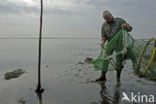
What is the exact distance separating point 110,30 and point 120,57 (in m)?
1.26

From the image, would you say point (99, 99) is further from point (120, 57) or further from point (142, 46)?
point (142, 46)

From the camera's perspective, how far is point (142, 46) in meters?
5.24

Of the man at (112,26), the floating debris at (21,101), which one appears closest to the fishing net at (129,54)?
the man at (112,26)

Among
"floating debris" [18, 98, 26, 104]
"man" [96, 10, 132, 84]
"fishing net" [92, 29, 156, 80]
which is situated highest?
"man" [96, 10, 132, 84]

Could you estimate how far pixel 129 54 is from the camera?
5613 millimetres

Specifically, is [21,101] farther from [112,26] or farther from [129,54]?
[112,26]

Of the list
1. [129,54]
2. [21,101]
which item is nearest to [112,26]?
[129,54]

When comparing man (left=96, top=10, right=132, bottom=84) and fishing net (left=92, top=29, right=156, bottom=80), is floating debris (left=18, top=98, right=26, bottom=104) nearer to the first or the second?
fishing net (left=92, top=29, right=156, bottom=80)

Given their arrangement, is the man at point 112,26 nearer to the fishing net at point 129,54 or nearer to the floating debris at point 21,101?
the fishing net at point 129,54

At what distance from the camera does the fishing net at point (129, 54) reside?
4.79 metres

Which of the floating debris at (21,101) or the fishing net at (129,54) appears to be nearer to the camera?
the fishing net at (129,54)

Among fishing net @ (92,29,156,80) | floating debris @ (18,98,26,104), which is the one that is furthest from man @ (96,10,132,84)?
floating debris @ (18,98,26,104)

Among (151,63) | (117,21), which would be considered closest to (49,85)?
(117,21)

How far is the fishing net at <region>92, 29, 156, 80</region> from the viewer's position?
15.7ft
